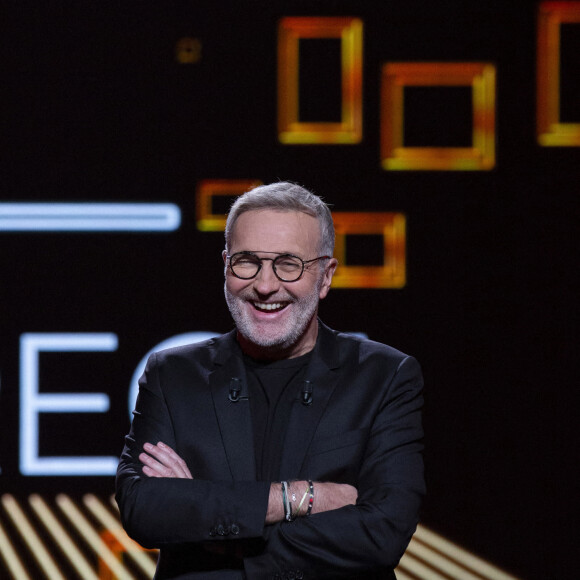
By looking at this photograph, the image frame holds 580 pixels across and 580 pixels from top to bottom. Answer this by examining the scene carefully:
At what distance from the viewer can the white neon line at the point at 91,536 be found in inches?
165

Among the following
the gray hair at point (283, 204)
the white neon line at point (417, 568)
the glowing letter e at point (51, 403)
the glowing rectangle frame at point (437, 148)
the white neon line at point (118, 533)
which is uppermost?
the glowing rectangle frame at point (437, 148)

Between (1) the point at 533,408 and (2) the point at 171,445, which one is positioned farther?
(1) the point at 533,408

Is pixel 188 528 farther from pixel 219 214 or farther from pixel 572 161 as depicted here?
pixel 572 161

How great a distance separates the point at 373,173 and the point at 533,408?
1.34 metres

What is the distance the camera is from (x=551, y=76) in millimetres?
4152

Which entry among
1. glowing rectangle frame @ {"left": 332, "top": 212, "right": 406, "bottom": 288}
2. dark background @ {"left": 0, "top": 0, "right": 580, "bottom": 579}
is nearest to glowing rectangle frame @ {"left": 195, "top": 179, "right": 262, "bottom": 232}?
dark background @ {"left": 0, "top": 0, "right": 580, "bottom": 579}

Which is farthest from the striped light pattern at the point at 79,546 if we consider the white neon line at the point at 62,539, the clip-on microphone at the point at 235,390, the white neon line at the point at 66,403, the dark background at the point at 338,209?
the clip-on microphone at the point at 235,390

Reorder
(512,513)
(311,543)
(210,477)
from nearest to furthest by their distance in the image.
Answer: (311,543), (210,477), (512,513)

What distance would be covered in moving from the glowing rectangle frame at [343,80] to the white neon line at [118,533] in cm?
195

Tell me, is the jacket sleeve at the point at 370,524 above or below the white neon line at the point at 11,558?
above

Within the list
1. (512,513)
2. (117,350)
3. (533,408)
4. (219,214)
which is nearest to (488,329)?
(533,408)

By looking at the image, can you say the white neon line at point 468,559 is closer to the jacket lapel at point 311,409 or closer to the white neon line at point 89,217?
the white neon line at point 89,217

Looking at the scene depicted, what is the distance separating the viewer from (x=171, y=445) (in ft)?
7.46

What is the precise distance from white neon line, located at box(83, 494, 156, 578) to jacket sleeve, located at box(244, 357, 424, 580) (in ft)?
7.46
